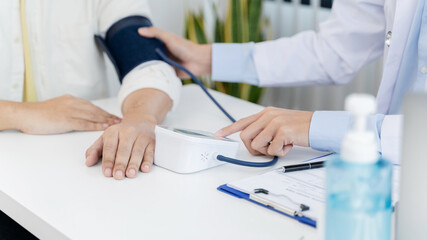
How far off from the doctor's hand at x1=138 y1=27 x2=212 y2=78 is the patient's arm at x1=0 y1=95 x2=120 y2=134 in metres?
0.35

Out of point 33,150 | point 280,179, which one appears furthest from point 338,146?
point 33,150

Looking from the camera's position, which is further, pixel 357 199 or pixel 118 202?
pixel 118 202

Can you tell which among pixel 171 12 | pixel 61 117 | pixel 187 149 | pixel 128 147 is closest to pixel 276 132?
pixel 187 149

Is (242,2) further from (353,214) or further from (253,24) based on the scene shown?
(353,214)

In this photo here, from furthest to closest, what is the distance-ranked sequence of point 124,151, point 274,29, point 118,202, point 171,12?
point 171,12, point 274,29, point 124,151, point 118,202

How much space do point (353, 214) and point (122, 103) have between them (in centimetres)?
94

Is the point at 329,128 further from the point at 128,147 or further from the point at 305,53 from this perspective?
the point at 305,53

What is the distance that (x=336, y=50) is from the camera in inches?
60.8

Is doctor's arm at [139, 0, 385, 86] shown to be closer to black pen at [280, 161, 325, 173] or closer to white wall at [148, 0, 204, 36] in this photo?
black pen at [280, 161, 325, 173]

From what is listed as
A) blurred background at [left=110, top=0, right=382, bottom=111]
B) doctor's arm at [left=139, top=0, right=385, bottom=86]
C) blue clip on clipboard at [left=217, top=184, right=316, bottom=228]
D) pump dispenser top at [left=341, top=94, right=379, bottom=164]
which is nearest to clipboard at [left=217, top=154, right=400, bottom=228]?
blue clip on clipboard at [left=217, top=184, right=316, bottom=228]

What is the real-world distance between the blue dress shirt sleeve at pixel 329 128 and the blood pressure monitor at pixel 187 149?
160 millimetres

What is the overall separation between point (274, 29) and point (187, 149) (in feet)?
5.82

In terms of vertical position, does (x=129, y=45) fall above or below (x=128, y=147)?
above

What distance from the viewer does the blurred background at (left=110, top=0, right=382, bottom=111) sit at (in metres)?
2.47
